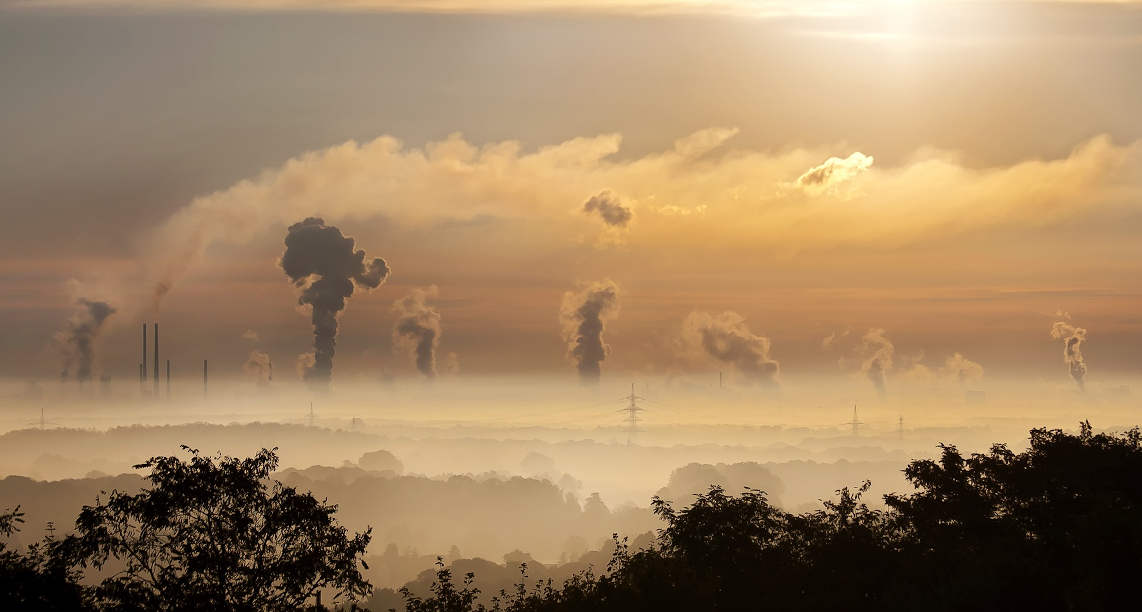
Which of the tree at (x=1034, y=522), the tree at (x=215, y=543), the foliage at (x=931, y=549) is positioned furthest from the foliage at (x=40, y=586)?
the tree at (x=1034, y=522)

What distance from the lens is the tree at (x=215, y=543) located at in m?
39.3

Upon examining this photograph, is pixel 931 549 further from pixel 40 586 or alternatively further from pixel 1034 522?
pixel 40 586

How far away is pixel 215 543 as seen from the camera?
40.2 m

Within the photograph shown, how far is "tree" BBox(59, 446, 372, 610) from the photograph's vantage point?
129ft

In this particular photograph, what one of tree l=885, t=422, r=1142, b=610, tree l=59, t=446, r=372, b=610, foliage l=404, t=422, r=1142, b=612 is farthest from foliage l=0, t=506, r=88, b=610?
tree l=885, t=422, r=1142, b=610

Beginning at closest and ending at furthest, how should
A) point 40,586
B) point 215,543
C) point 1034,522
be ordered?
point 40,586
point 215,543
point 1034,522

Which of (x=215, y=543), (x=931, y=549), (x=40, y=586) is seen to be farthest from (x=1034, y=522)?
(x=40, y=586)

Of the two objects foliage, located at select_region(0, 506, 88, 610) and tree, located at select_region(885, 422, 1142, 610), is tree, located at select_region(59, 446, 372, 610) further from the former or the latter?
tree, located at select_region(885, 422, 1142, 610)

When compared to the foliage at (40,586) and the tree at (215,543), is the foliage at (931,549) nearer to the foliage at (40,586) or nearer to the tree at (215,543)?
the tree at (215,543)

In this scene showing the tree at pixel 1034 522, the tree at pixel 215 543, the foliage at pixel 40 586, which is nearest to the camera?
the foliage at pixel 40 586

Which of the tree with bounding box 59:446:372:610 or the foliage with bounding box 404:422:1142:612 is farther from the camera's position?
the foliage with bounding box 404:422:1142:612

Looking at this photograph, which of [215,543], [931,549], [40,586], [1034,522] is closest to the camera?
[40,586]

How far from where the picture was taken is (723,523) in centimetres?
5891

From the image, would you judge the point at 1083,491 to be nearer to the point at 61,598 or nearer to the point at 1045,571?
the point at 1045,571
